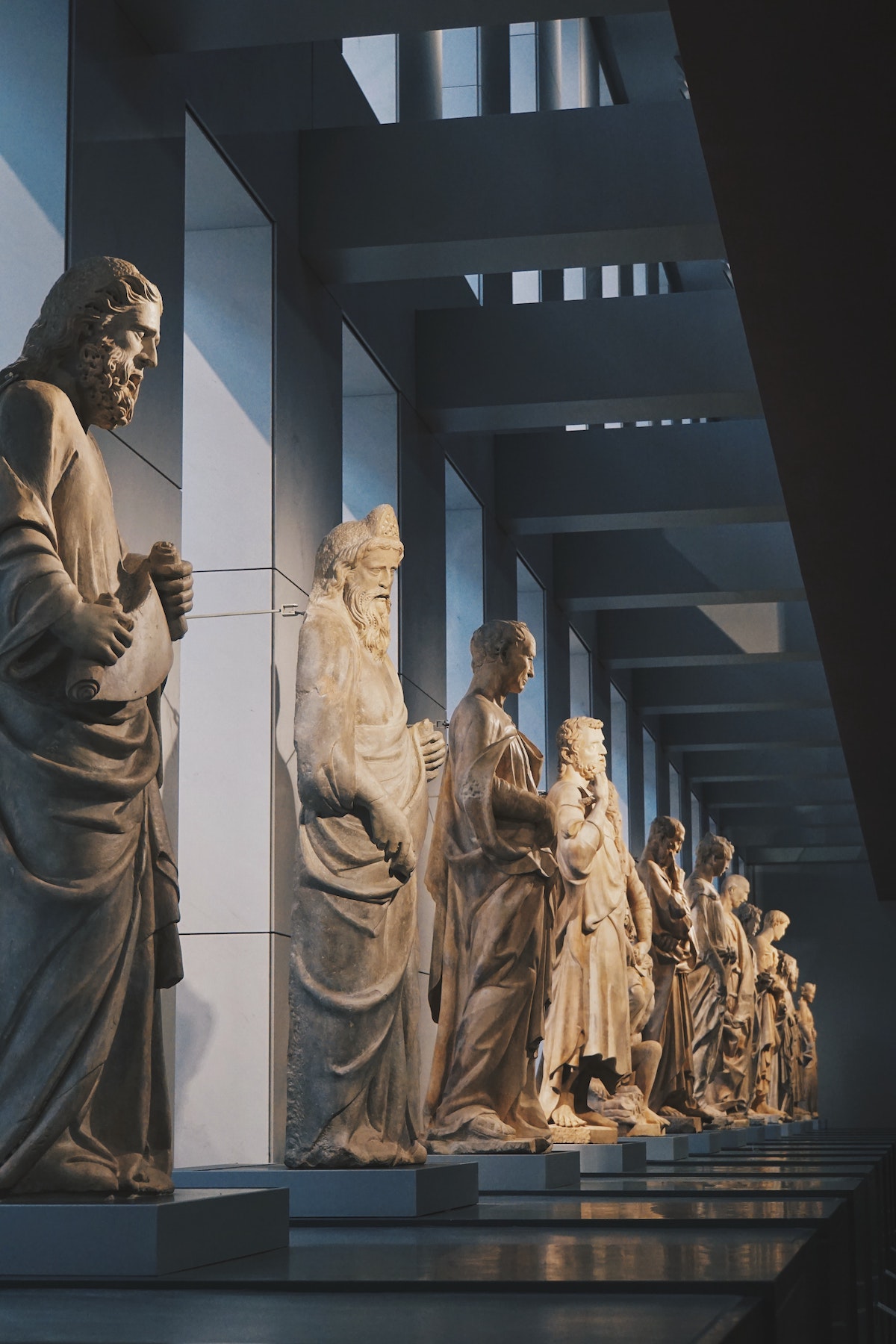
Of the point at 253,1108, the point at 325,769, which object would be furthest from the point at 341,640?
the point at 253,1108

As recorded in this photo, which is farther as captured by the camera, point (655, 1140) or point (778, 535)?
point (778, 535)

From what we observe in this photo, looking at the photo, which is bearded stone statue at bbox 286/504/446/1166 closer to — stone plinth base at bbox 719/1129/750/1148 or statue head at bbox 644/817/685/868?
statue head at bbox 644/817/685/868

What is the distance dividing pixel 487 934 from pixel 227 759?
1522 millimetres

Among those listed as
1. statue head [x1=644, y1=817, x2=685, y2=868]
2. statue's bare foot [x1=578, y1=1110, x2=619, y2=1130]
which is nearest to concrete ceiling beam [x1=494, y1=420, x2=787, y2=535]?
statue head [x1=644, y1=817, x2=685, y2=868]

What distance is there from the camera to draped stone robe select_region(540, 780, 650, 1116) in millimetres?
9461

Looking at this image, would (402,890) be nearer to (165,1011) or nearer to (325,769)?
(325,769)

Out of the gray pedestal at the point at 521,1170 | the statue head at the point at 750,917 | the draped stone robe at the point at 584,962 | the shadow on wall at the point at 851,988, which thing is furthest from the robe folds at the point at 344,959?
the shadow on wall at the point at 851,988

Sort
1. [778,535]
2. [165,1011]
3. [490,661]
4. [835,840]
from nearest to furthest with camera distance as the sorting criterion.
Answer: [165,1011], [490,661], [778,535], [835,840]

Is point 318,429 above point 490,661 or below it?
above

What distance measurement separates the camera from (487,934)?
7488 millimetres

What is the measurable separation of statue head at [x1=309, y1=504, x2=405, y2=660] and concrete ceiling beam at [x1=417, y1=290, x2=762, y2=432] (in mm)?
5098

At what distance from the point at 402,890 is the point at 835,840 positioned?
91.4ft

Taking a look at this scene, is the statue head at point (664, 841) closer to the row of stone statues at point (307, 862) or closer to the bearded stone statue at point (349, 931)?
the row of stone statues at point (307, 862)

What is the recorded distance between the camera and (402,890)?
6016mm
